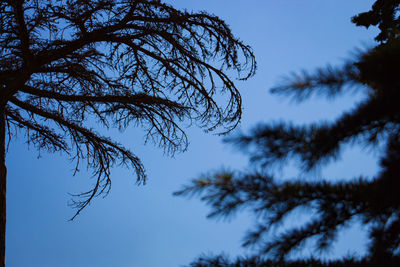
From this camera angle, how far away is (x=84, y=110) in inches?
316

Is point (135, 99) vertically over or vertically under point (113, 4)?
under

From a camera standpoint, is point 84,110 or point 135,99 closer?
point 135,99

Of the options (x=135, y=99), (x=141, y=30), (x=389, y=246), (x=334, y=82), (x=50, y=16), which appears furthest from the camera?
(x=135, y=99)

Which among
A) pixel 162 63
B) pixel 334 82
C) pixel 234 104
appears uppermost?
pixel 162 63

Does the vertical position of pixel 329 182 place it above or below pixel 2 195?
below

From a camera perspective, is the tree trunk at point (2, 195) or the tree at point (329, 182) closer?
the tree at point (329, 182)

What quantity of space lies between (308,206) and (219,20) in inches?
204

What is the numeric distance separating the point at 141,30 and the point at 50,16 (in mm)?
1635

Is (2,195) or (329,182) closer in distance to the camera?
(329,182)

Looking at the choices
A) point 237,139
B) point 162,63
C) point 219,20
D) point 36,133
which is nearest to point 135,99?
point 162,63

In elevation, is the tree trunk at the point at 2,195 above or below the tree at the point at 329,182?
above

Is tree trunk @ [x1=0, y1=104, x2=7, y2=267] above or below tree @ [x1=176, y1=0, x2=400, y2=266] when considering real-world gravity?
above

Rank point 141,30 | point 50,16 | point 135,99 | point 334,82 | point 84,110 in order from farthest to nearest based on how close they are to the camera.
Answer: point 84,110, point 135,99, point 141,30, point 50,16, point 334,82

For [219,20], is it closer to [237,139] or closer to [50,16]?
[50,16]
